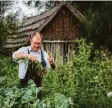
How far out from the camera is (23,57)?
6.15 m

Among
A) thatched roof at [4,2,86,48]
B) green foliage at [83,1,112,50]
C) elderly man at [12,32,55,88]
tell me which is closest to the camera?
elderly man at [12,32,55,88]

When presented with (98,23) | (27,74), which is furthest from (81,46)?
(98,23)

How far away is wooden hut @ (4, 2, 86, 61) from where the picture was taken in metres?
20.8

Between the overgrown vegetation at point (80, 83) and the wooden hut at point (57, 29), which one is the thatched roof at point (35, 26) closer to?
the wooden hut at point (57, 29)

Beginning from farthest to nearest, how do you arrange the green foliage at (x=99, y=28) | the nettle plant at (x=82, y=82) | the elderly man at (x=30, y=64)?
the green foliage at (x=99, y=28), the nettle plant at (x=82, y=82), the elderly man at (x=30, y=64)

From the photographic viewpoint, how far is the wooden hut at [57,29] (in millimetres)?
20766

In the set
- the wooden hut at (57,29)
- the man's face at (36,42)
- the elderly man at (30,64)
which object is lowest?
the wooden hut at (57,29)

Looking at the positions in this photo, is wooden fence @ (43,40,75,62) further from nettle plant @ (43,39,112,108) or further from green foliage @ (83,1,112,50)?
nettle plant @ (43,39,112,108)

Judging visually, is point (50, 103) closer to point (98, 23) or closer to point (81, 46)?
point (81, 46)

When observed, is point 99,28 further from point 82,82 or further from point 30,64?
point 30,64

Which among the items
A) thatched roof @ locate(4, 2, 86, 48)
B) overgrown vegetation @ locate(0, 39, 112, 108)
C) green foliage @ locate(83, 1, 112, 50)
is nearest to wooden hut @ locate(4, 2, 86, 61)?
thatched roof @ locate(4, 2, 86, 48)

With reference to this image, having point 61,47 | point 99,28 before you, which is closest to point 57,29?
point 61,47

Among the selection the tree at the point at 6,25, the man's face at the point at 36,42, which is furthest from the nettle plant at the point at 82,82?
the tree at the point at 6,25

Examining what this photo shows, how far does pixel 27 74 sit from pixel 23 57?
449mm
